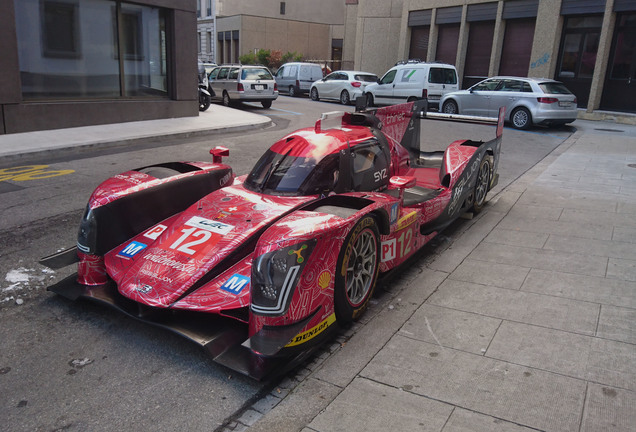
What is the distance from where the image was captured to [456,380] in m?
3.33

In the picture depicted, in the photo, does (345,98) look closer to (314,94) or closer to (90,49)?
(314,94)

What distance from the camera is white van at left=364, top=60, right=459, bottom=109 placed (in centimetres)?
1911

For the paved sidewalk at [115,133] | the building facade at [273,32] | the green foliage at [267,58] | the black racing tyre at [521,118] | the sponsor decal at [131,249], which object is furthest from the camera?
the building facade at [273,32]

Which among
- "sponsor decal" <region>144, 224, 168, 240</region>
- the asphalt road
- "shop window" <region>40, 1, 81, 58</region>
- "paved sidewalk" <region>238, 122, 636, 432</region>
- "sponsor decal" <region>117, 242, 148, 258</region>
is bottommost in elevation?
the asphalt road

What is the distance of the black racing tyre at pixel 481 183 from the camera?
708cm

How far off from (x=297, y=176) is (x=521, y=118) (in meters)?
13.7

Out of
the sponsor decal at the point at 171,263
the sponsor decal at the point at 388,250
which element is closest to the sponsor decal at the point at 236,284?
the sponsor decal at the point at 171,263

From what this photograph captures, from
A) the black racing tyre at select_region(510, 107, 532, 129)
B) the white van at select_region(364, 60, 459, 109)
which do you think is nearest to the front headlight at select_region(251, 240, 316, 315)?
the black racing tyre at select_region(510, 107, 532, 129)

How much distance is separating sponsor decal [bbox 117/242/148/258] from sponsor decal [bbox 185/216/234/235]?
44 centimetres

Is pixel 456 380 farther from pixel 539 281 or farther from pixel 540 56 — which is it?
pixel 540 56

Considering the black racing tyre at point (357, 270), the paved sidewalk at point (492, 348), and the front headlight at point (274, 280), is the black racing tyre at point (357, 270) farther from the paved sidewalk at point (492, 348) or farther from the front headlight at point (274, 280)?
the front headlight at point (274, 280)

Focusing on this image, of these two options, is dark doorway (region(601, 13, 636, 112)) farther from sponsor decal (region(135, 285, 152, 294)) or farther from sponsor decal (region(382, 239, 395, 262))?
sponsor decal (region(135, 285, 152, 294))

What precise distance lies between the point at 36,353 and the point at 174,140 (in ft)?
32.5

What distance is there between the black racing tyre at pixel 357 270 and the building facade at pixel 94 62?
11101mm
